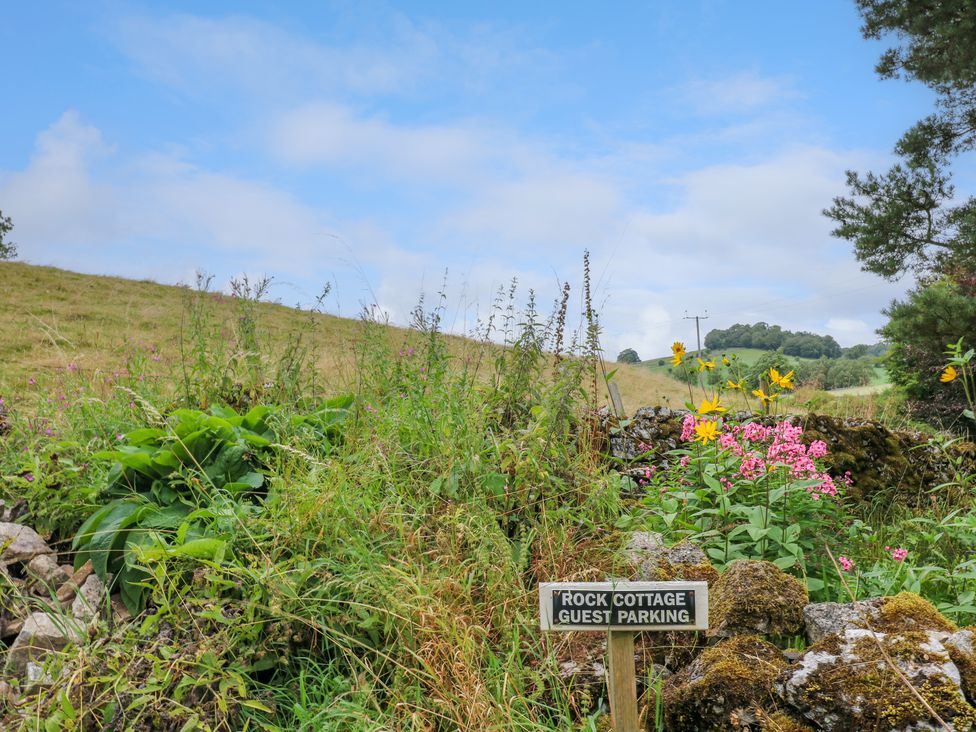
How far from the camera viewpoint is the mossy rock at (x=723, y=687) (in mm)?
2490

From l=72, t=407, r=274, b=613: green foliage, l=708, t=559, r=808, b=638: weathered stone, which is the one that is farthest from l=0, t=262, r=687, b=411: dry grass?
l=708, t=559, r=808, b=638: weathered stone

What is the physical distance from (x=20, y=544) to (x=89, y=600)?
0.67 metres

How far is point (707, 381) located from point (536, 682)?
14.2ft

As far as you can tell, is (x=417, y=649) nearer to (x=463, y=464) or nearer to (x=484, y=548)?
(x=484, y=548)

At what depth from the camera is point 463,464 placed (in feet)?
12.2

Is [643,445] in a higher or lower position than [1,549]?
higher

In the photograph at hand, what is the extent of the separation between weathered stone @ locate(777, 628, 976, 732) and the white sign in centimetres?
38

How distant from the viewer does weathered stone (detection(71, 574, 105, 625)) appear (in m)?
3.35

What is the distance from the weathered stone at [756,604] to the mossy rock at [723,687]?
0.69 feet

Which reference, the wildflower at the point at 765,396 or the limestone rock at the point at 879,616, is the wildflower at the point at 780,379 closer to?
the wildflower at the point at 765,396

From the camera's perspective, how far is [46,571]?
3.68 m

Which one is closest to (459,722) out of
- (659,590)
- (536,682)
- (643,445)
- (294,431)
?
(536,682)

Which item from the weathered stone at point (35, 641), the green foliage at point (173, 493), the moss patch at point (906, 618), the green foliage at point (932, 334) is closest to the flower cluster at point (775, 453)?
the moss patch at point (906, 618)

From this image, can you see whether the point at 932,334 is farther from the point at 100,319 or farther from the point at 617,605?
the point at 100,319
